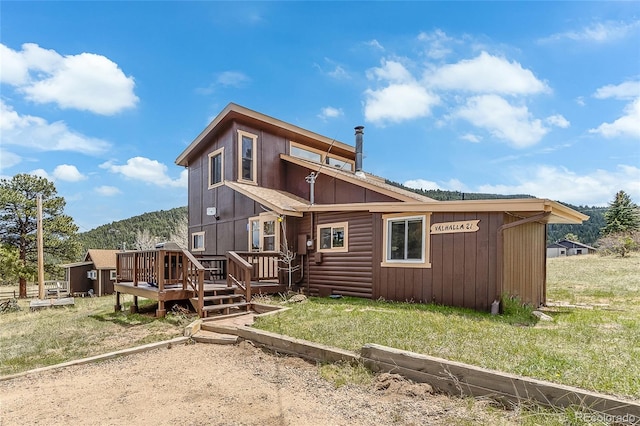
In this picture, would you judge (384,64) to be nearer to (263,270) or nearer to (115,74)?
(263,270)

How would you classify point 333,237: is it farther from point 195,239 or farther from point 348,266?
point 195,239

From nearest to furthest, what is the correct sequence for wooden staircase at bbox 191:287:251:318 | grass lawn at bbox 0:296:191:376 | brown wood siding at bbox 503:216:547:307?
1. grass lawn at bbox 0:296:191:376
2. brown wood siding at bbox 503:216:547:307
3. wooden staircase at bbox 191:287:251:318

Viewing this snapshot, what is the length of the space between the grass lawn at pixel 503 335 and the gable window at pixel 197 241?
8.06 meters

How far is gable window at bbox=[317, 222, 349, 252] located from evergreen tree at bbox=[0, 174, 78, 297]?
25591mm

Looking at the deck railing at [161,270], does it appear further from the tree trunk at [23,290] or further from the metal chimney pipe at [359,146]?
the tree trunk at [23,290]

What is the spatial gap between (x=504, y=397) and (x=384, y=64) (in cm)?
1181

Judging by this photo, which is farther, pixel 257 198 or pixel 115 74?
pixel 115 74

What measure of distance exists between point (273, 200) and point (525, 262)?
7.11 m

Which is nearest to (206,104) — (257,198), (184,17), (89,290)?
(184,17)

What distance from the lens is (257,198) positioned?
11172 millimetres

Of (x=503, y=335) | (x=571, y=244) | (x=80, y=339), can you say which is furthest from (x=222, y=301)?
(x=571, y=244)

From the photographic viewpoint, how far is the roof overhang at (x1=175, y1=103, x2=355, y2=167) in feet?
43.3

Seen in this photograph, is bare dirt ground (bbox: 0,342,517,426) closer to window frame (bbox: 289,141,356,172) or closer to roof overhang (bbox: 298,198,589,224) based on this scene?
roof overhang (bbox: 298,198,589,224)

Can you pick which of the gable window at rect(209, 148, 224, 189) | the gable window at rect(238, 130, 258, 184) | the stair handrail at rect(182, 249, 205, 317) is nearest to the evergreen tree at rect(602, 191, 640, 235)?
the gable window at rect(238, 130, 258, 184)
